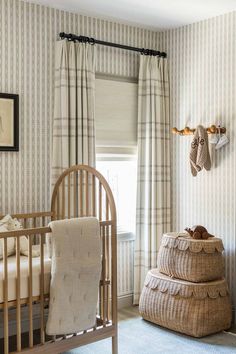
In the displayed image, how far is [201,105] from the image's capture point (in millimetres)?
4180

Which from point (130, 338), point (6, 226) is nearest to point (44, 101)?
point (6, 226)

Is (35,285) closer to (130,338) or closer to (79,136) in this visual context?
(130,338)

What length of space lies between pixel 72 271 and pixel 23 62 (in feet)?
5.38

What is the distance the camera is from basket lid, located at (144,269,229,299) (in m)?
3.62

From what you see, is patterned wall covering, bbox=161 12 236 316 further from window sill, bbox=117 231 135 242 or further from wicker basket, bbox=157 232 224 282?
window sill, bbox=117 231 135 242

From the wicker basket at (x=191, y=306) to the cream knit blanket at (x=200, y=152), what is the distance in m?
0.91

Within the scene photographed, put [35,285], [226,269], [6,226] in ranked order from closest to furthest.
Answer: [35,285], [6,226], [226,269]

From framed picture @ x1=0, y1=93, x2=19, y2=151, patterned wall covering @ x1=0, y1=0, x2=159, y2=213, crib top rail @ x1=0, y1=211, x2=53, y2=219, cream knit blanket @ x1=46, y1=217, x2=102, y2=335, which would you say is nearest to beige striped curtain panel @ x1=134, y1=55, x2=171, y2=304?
patterned wall covering @ x1=0, y1=0, x2=159, y2=213

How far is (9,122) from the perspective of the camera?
3.60m

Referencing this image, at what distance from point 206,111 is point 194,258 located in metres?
1.24

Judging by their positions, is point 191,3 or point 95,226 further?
point 191,3

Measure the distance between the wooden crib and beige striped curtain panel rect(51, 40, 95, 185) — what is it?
15 centimetres

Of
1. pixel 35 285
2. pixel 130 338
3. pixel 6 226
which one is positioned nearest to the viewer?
pixel 35 285

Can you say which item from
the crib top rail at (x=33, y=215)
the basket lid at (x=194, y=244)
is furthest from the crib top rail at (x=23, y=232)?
the basket lid at (x=194, y=244)
